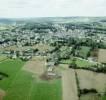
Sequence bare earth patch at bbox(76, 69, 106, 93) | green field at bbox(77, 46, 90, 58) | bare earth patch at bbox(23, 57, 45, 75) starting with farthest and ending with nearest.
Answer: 1. green field at bbox(77, 46, 90, 58)
2. bare earth patch at bbox(23, 57, 45, 75)
3. bare earth patch at bbox(76, 69, 106, 93)

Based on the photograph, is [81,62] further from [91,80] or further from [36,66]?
[91,80]

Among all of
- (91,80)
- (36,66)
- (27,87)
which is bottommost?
(36,66)

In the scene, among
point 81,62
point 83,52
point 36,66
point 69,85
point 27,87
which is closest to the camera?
point 27,87

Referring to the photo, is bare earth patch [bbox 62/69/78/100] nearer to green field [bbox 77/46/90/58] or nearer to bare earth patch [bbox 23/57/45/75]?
bare earth patch [bbox 23/57/45/75]

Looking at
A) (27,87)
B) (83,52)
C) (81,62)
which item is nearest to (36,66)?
(81,62)

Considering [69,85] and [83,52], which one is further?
[83,52]

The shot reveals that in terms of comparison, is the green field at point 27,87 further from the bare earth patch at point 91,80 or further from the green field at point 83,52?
the green field at point 83,52

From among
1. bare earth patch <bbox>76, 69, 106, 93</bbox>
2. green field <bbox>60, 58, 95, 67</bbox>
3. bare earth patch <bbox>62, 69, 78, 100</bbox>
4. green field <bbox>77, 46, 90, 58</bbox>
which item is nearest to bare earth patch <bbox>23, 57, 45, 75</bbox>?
bare earth patch <bbox>62, 69, 78, 100</bbox>

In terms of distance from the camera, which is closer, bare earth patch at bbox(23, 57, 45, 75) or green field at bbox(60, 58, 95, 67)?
bare earth patch at bbox(23, 57, 45, 75)
